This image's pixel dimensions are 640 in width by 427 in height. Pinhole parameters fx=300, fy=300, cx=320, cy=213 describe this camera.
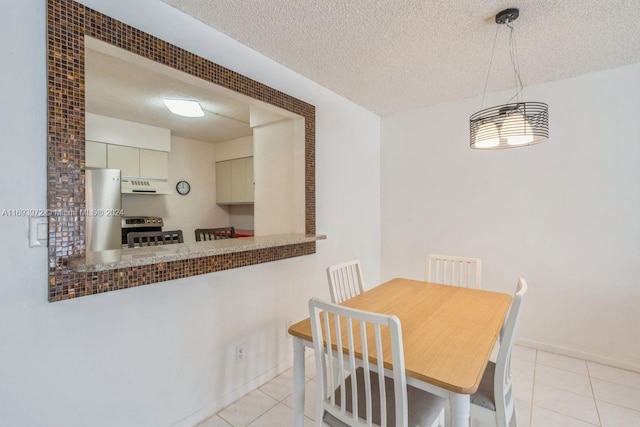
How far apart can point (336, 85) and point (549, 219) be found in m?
2.23

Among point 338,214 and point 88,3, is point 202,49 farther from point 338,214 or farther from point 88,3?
point 338,214

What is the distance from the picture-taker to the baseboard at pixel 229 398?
1757 mm

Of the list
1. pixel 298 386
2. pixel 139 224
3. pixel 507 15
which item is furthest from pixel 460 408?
pixel 139 224

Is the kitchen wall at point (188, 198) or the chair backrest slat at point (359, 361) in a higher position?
the kitchen wall at point (188, 198)

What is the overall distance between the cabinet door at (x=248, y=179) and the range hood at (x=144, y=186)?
1.05 m

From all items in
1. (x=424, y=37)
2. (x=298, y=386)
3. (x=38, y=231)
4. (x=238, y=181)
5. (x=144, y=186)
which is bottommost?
(x=298, y=386)

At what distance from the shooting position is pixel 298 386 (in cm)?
144

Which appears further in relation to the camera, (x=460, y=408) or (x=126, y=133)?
(x=126, y=133)

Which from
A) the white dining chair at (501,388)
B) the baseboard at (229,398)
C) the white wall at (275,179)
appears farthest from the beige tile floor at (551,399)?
the white wall at (275,179)

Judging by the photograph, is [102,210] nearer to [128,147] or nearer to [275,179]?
[128,147]

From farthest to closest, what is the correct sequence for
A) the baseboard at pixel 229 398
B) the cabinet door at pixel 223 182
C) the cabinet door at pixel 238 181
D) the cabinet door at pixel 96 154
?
the cabinet door at pixel 223 182, the cabinet door at pixel 238 181, the cabinet door at pixel 96 154, the baseboard at pixel 229 398

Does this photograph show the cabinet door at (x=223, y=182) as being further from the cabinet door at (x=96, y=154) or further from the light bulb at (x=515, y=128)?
→ the light bulb at (x=515, y=128)

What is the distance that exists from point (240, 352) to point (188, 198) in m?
3.20

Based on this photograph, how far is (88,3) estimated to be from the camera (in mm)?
1343
